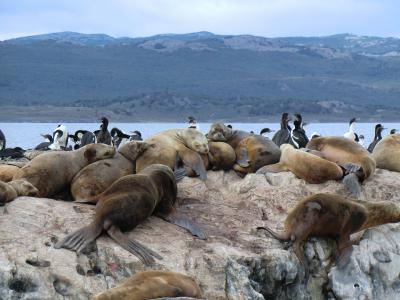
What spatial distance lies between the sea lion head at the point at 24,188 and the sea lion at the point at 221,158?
258 centimetres

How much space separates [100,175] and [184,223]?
4.11 ft

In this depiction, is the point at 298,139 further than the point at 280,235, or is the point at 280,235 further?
the point at 298,139

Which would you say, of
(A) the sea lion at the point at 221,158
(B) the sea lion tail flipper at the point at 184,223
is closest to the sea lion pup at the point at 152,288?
(B) the sea lion tail flipper at the point at 184,223

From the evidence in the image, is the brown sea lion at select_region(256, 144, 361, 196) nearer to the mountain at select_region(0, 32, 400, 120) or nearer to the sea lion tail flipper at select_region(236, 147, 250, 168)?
the sea lion tail flipper at select_region(236, 147, 250, 168)

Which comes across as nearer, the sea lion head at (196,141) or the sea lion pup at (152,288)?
the sea lion pup at (152,288)

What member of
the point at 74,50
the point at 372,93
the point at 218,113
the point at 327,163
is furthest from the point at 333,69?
the point at 327,163

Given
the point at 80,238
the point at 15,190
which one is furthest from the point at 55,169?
the point at 80,238

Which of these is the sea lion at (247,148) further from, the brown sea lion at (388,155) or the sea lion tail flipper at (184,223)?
the sea lion tail flipper at (184,223)

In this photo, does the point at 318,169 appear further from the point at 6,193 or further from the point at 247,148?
the point at 6,193

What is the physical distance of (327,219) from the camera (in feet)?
28.1

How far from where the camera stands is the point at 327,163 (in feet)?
32.7

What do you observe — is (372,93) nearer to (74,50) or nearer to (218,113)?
(218,113)

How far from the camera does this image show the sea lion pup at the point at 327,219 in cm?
841

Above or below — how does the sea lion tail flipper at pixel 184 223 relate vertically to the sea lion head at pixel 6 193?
below
